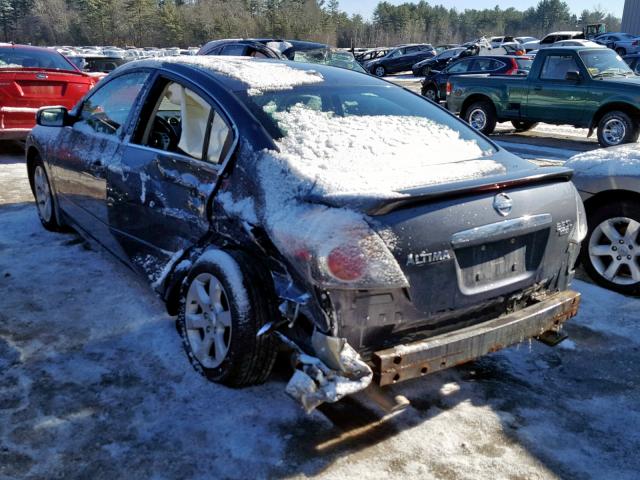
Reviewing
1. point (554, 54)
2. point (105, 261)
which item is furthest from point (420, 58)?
point (105, 261)

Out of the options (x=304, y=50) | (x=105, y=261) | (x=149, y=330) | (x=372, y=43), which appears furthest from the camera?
(x=372, y=43)

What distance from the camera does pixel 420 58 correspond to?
3591 centimetres

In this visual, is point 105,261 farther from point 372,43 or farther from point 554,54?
point 372,43

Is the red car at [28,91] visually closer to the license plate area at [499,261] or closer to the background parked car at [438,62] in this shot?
the license plate area at [499,261]

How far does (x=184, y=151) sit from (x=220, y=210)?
22.4 inches

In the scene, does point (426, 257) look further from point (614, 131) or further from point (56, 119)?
point (614, 131)

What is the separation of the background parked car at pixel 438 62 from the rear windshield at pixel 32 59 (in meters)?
19.9

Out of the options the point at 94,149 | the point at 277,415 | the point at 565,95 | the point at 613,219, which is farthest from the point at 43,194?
the point at 565,95

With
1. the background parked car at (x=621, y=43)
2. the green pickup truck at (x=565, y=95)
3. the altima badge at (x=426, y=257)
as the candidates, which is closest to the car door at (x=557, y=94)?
the green pickup truck at (x=565, y=95)

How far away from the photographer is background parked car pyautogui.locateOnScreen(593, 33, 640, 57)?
31.3 meters

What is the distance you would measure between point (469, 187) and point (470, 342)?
0.68 metres

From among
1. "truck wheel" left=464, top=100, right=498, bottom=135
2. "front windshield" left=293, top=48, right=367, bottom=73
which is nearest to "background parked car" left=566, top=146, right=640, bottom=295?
"front windshield" left=293, top=48, right=367, bottom=73

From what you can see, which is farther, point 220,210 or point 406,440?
point 220,210

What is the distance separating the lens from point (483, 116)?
13.0m
